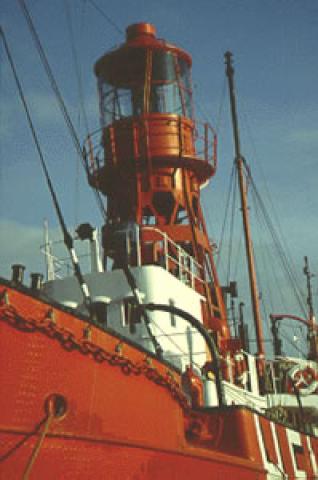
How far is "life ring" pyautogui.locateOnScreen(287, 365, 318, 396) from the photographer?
15859mm

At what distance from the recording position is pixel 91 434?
638 cm

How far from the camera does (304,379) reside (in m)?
16.3

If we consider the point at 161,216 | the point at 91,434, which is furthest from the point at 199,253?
the point at 91,434

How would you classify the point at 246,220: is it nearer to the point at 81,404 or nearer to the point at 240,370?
the point at 240,370

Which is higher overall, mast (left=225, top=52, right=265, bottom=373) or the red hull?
mast (left=225, top=52, right=265, bottom=373)

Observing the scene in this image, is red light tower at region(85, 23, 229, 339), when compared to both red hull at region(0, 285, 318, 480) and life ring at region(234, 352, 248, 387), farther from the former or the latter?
red hull at region(0, 285, 318, 480)

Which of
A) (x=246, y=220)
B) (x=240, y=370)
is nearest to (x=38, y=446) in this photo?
(x=240, y=370)

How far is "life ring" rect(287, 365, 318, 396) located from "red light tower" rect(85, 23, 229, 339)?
194 cm

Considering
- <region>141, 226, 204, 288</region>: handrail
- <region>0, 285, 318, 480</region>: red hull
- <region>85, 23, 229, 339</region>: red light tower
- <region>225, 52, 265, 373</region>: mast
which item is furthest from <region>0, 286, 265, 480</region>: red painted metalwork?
<region>225, 52, 265, 373</region>: mast

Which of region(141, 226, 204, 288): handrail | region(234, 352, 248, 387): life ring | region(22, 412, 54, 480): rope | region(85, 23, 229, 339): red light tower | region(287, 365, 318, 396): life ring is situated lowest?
region(22, 412, 54, 480): rope

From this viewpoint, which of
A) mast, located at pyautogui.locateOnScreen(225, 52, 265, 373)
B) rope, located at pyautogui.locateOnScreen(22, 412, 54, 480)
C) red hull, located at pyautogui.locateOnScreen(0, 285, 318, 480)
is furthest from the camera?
mast, located at pyautogui.locateOnScreen(225, 52, 265, 373)

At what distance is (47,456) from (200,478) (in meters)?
2.78

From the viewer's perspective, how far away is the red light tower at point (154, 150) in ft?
52.9

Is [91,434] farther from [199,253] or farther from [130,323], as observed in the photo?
[199,253]
